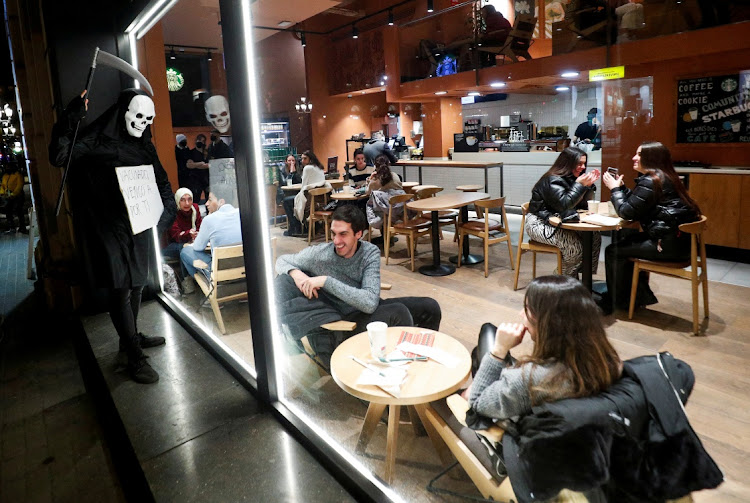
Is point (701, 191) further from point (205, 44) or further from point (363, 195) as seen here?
point (205, 44)

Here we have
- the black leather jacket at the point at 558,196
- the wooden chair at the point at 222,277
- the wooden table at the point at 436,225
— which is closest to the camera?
the black leather jacket at the point at 558,196

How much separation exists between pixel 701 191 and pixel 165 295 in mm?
5205

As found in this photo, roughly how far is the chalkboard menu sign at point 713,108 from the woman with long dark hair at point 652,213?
1.11m

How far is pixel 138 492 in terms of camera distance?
227 centimetres

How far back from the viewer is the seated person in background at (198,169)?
11.7ft

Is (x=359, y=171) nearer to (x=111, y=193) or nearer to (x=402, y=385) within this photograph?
(x=111, y=193)

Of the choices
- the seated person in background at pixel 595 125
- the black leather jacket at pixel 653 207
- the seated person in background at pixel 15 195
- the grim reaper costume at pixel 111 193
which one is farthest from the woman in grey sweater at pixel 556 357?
the seated person in background at pixel 15 195

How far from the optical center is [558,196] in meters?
3.54

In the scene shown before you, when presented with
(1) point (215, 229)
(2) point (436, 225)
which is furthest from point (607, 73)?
(2) point (436, 225)

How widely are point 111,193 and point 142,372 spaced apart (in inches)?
41.1

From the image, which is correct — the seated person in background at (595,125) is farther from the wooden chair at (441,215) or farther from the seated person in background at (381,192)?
the seated person in background at (381,192)

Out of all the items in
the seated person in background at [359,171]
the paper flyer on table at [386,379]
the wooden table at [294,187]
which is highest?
the seated person in background at [359,171]

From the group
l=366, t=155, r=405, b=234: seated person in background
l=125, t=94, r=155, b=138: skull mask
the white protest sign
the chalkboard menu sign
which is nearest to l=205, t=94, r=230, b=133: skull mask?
l=125, t=94, r=155, b=138: skull mask

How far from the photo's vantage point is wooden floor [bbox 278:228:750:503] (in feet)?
6.72
